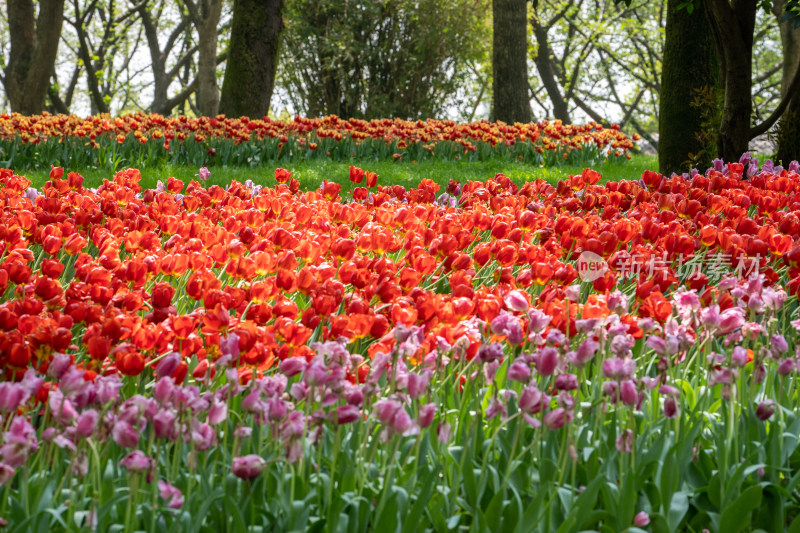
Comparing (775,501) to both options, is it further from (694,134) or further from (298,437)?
(694,134)

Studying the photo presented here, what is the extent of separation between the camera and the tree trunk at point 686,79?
704 centimetres

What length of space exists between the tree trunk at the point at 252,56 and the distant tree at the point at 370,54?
462 centimetres

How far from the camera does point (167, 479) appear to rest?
1681 mm

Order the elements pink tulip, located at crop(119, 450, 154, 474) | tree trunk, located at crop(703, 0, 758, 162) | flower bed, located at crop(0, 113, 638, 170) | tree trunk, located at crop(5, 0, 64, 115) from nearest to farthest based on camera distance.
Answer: pink tulip, located at crop(119, 450, 154, 474) < tree trunk, located at crop(703, 0, 758, 162) < flower bed, located at crop(0, 113, 638, 170) < tree trunk, located at crop(5, 0, 64, 115)

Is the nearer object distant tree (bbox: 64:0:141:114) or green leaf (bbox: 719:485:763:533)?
green leaf (bbox: 719:485:763:533)

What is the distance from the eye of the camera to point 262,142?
29.2 ft

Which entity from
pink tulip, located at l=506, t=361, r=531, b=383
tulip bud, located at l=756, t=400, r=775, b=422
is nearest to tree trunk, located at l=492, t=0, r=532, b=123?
tulip bud, located at l=756, t=400, r=775, b=422

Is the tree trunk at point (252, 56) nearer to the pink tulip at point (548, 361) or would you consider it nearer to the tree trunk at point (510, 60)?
the tree trunk at point (510, 60)

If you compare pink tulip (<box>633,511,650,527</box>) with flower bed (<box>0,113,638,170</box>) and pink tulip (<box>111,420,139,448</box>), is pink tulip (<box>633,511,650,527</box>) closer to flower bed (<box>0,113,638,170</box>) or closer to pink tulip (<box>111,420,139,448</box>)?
pink tulip (<box>111,420,139,448</box>)

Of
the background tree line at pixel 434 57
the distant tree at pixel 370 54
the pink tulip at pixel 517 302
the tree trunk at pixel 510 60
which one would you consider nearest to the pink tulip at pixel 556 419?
the pink tulip at pixel 517 302

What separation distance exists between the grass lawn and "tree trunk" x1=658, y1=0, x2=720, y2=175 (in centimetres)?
91

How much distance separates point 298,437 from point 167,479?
13.5 inches

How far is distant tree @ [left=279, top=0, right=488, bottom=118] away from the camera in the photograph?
1602 centimetres

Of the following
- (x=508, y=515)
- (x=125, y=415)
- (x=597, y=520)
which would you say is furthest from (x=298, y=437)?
(x=597, y=520)
